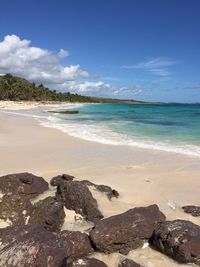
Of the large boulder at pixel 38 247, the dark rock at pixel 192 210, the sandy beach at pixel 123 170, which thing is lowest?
the sandy beach at pixel 123 170

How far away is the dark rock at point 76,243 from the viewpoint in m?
5.07

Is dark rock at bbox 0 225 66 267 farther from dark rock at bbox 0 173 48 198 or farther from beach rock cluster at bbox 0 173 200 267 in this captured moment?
dark rock at bbox 0 173 48 198

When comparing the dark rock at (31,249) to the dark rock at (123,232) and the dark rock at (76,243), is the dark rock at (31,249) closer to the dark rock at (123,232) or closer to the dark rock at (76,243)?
the dark rock at (76,243)

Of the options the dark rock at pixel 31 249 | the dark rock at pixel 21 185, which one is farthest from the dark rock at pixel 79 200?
the dark rock at pixel 31 249

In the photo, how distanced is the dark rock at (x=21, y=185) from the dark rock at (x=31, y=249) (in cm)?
218

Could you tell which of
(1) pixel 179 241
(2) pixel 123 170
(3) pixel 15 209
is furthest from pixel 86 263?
(2) pixel 123 170

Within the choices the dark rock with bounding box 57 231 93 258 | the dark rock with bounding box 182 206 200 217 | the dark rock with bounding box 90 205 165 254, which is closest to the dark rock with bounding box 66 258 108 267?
the dark rock with bounding box 57 231 93 258

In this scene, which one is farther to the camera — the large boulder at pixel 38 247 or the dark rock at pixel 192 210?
the dark rock at pixel 192 210

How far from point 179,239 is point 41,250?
6.74 feet

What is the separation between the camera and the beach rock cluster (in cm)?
464

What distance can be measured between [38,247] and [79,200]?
2.09m

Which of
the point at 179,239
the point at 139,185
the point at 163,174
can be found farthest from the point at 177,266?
the point at 163,174

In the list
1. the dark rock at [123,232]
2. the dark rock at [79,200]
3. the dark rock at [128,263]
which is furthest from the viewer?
the dark rock at [79,200]

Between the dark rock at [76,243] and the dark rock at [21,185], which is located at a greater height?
the dark rock at [21,185]
